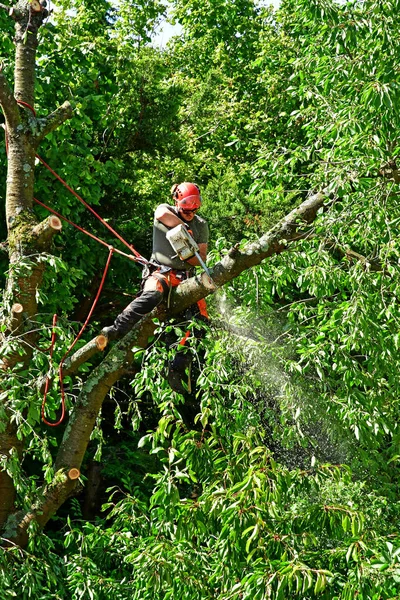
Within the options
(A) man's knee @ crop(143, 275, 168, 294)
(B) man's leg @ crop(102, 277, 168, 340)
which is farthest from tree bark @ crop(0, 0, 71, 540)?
(A) man's knee @ crop(143, 275, 168, 294)

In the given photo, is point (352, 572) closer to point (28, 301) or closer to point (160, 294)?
point (160, 294)

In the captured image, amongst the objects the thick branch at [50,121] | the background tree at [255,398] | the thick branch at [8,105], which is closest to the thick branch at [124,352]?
the background tree at [255,398]

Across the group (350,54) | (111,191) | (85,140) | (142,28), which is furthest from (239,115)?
(350,54)

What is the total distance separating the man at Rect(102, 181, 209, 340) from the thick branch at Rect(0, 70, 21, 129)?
42.3 inches

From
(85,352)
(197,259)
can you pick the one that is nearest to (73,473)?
(85,352)

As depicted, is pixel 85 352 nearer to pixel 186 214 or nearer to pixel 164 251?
pixel 164 251

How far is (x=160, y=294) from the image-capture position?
15.5ft

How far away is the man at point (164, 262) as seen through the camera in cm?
474

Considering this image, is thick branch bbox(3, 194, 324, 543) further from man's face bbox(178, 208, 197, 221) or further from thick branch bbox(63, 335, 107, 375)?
man's face bbox(178, 208, 197, 221)

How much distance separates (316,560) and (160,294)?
1757 mm

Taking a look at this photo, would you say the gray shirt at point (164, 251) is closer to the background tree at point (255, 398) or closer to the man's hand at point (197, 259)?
the man's hand at point (197, 259)

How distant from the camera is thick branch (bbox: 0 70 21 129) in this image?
195 inches

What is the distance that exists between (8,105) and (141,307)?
156cm

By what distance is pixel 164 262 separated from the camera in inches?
199
